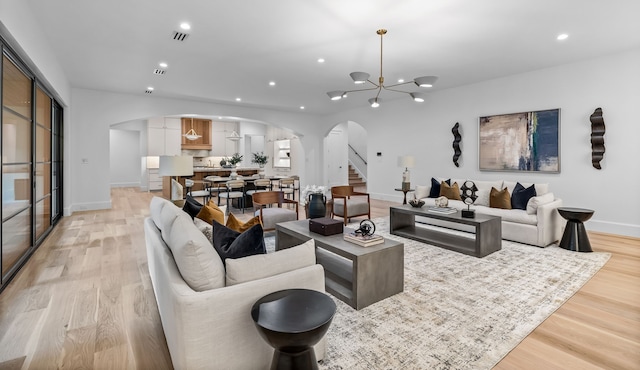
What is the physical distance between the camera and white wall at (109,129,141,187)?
12055 mm

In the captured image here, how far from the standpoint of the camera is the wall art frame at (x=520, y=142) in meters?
5.50

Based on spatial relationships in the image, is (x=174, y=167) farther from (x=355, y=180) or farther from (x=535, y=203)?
(x=355, y=180)

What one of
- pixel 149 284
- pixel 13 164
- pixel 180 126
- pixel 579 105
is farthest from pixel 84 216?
pixel 579 105

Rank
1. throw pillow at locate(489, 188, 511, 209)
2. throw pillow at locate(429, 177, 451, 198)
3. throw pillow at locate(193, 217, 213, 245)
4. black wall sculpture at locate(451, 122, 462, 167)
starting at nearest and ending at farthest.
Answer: throw pillow at locate(193, 217, 213, 245) → throw pillow at locate(489, 188, 511, 209) → throw pillow at locate(429, 177, 451, 198) → black wall sculpture at locate(451, 122, 462, 167)

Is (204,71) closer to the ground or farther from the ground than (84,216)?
farther from the ground

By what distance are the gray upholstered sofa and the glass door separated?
7.99 ft

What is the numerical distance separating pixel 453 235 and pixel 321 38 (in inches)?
132

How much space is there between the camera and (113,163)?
39.5 feet

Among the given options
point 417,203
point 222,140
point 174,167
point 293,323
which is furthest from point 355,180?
point 293,323

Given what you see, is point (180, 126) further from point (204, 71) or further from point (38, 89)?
point (38, 89)

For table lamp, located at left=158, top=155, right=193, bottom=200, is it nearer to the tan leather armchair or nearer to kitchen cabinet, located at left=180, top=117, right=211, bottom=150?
the tan leather armchair

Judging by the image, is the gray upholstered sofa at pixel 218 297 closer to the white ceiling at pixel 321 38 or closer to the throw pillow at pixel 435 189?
the white ceiling at pixel 321 38

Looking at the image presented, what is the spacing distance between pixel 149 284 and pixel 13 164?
1895 mm

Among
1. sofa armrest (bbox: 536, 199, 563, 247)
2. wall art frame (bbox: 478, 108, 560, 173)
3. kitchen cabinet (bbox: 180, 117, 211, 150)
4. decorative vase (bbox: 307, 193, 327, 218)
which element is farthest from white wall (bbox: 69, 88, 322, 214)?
Answer: sofa armrest (bbox: 536, 199, 563, 247)
